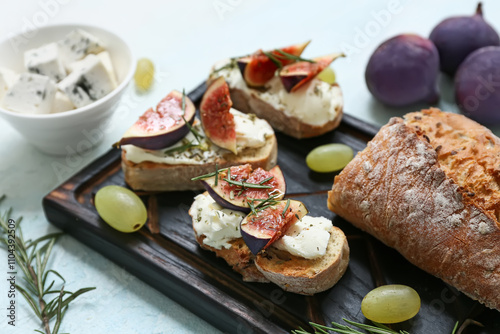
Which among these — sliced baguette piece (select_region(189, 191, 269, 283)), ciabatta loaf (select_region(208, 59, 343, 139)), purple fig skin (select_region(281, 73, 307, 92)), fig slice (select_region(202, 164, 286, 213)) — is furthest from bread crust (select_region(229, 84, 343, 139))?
sliced baguette piece (select_region(189, 191, 269, 283))

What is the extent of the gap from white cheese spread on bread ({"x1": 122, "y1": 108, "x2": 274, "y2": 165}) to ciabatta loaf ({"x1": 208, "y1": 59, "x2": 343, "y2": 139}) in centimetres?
25

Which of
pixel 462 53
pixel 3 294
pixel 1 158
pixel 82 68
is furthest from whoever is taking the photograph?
pixel 462 53

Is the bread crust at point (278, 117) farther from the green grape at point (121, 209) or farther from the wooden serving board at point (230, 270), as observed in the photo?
the green grape at point (121, 209)

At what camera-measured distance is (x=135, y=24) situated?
4945 mm

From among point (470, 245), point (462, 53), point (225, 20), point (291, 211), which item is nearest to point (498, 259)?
point (470, 245)

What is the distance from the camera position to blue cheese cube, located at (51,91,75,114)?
344 cm

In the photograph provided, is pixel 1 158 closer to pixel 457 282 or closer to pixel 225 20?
pixel 225 20

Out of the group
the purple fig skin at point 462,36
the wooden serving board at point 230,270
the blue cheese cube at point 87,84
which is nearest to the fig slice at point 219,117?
the wooden serving board at point 230,270

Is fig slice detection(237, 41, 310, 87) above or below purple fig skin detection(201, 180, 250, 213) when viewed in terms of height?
above

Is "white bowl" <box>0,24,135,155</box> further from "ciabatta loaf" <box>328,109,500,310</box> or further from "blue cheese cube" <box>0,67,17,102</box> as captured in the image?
"ciabatta loaf" <box>328,109,500,310</box>

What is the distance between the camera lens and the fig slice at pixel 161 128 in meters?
3.11

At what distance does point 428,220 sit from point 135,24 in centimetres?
322

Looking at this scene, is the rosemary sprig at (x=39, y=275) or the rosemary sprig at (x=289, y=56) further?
the rosemary sprig at (x=289, y=56)

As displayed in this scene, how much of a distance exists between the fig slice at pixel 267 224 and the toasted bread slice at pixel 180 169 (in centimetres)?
57
